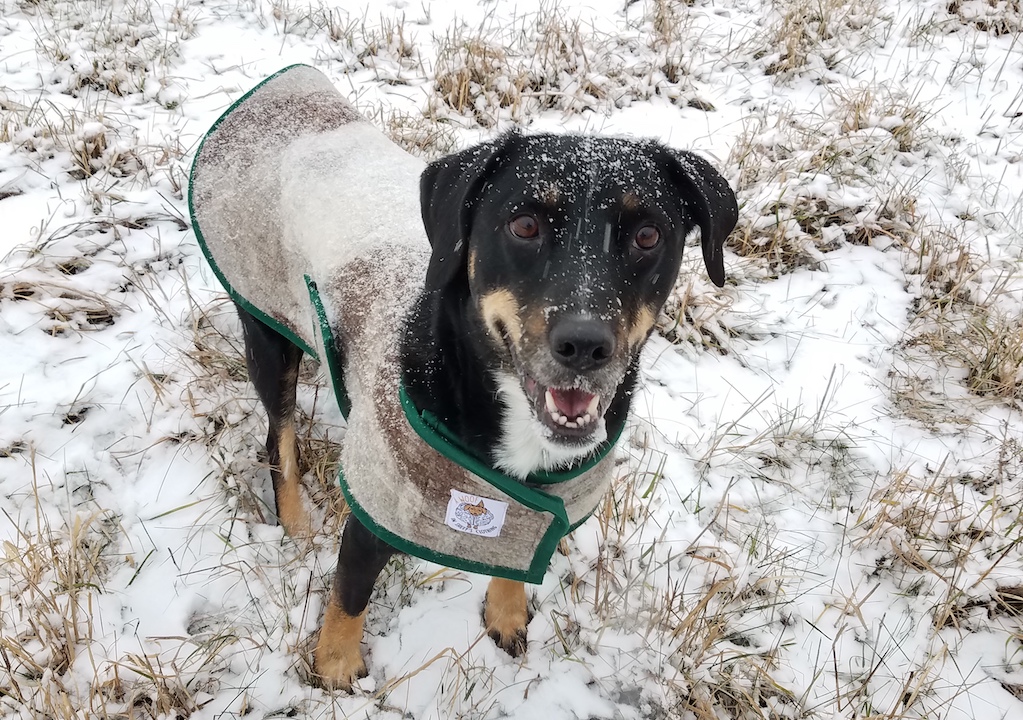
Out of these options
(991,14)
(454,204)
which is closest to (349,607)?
(454,204)

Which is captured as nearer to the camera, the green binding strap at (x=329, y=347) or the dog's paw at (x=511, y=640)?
the green binding strap at (x=329, y=347)

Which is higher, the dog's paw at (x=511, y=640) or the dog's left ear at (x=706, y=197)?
the dog's left ear at (x=706, y=197)

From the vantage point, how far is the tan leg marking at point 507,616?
7.50 feet

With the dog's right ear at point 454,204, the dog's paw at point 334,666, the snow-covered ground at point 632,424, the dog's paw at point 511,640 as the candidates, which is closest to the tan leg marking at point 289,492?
the snow-covered ground at point 632,424

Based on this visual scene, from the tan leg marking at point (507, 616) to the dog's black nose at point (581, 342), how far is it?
112 cm

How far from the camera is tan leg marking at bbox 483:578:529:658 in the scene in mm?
2287

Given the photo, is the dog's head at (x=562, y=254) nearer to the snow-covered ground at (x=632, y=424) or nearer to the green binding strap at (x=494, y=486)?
the green binding strap at (x=494, y=486)

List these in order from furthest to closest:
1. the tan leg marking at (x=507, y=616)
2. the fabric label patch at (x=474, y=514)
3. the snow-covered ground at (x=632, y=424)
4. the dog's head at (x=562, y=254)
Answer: the tan leg marking at (x=507, y=616)
the snow-covered ground at (x=632, y=424)
the fabric label patch at (x=474, y=514)
the dog's head at (x=562, y=254)

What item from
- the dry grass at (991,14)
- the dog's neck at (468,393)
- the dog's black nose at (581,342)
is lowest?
the dog's neck at (468,393)

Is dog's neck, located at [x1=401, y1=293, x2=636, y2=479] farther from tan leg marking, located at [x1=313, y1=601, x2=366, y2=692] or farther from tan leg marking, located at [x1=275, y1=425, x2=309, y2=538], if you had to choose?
tan leg marking, located at [x1=275, y1=425, x2=309, y2=538]

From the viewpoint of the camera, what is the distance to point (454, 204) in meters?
1.70

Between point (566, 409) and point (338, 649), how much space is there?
1.15 meters

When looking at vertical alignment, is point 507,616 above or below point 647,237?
below

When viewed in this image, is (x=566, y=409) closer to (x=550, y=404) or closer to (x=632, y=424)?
(x=550, y=404)
